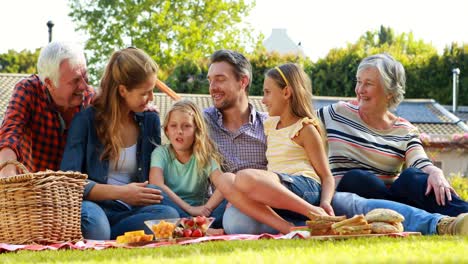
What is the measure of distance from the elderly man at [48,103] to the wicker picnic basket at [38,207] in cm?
63

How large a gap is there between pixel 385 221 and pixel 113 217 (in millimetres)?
1800

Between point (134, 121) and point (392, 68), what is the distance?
1876mm

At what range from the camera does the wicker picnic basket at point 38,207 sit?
5.05 m

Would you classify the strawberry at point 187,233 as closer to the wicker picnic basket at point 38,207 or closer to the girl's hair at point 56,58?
the wicker picnic basket at point 38,207

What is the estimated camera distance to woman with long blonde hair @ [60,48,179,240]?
18.3ft

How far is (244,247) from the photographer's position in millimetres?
4445

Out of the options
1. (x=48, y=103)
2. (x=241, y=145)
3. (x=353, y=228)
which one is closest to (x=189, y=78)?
(x=241, y=145)

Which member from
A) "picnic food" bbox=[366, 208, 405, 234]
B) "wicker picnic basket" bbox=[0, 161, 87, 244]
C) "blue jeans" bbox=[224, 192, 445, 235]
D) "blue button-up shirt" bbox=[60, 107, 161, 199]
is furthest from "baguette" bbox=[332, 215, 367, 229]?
"blue button-up shirt" bbox=[60, 107, 161, 199]

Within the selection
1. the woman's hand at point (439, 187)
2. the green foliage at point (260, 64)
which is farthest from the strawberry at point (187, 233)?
the green foliage at point (260, 64)

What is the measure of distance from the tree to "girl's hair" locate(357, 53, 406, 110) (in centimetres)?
2851

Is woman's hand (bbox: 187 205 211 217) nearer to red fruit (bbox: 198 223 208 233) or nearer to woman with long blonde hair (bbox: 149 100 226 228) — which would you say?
woman with long blonde hair (bbox: 149 100 226 228)

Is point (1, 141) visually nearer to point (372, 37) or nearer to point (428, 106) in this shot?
point (428, 106)

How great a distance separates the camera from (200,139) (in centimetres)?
604

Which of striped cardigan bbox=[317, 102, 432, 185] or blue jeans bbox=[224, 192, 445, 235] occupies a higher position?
striped cardigan bbox=[317, 102, 432, 185]
